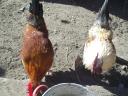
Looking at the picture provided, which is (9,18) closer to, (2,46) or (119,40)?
(2,46)

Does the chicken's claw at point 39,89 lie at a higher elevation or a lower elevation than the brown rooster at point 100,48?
lower

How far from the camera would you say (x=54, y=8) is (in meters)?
5.95

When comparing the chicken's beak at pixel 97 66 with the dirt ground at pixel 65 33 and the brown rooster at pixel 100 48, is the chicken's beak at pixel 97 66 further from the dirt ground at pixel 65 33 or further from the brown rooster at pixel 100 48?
the dirt ground at pixel 65 33

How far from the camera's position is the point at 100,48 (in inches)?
174

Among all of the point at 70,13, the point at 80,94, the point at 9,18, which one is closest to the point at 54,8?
the point at 70,13

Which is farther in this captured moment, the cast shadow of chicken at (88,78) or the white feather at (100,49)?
the cast shadow of chicken at (88,78)

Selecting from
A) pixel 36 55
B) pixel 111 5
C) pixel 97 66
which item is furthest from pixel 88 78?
pixel 111 5

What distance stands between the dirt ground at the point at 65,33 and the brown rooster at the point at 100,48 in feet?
1.37

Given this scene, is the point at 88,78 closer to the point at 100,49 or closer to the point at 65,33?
the point at 100,49

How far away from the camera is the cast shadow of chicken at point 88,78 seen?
15.7ft

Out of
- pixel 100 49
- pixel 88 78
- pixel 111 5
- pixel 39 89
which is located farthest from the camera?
pixel 111 5

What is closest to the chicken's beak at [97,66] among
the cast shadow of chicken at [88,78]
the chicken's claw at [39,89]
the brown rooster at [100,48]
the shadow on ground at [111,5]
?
the brown rooster at [100,48]

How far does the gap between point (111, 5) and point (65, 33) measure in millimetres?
1081

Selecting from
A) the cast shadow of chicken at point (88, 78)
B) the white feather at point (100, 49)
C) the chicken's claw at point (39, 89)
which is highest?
the white feather at point (100, 49)
